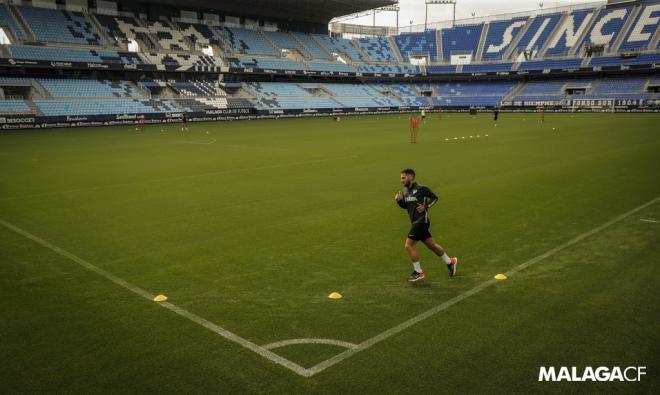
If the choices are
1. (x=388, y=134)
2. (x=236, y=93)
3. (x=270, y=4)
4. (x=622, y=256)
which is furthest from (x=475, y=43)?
(x=622, y=256)

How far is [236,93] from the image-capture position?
66.6m

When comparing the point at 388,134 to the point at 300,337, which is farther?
the point at 388,134

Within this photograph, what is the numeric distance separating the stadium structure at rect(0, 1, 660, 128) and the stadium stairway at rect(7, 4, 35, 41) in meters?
0.14

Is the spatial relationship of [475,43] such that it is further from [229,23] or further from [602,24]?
[229,23]

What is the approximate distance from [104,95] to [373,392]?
5632cm

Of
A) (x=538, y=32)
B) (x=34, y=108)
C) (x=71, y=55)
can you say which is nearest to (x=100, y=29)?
(x=71, y=55)

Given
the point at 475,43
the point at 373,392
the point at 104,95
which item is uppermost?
the point at 475,43

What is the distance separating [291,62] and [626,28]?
170 feet

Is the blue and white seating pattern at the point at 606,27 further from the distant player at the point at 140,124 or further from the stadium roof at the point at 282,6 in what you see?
the distant player at the point at 140,124

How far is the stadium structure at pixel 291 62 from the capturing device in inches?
2058

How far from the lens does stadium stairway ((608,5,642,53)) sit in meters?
73.3

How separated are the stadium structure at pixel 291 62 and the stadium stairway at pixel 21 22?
14 cm

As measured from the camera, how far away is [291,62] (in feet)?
246

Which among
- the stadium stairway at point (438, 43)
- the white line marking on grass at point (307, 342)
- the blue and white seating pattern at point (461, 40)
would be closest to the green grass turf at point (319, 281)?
the white line marking on grass at point (307, 342)
